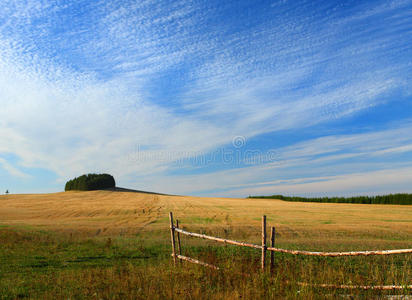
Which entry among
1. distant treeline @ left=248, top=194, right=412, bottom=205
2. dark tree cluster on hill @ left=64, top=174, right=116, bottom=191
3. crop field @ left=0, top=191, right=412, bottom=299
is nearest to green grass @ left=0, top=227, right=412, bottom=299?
crop field @ left=0, top=191, right=412, bottom=299

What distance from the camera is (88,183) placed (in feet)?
233

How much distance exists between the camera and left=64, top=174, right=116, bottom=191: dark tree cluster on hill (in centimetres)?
7081

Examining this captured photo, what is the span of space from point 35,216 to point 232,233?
79.2 feet

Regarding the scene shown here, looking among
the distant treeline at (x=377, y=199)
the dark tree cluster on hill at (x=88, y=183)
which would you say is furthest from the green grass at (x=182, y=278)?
the dark tree cluster on hill at (x=88, y=183)

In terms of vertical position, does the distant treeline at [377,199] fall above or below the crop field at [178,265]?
above

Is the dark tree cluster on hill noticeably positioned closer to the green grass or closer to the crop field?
the crop field

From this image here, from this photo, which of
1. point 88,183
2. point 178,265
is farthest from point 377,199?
point 88,183

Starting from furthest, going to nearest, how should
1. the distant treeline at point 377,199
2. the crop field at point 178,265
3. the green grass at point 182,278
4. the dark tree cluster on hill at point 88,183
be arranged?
the dark tree cluster on hill at point 88,183 < the distant treeline at point 377,199 < the crop field at point 178,265 < the green grass at point 182,278

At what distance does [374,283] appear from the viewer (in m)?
7.86

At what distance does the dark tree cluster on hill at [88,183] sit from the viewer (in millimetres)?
70812

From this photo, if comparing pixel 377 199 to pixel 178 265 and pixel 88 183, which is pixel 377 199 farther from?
pixel 88 183

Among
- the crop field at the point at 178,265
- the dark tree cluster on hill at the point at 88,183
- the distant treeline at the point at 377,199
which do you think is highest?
the dark tree cluster on hill at the point at 88,183

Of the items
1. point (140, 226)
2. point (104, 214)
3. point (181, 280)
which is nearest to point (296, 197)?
point (104, 214)

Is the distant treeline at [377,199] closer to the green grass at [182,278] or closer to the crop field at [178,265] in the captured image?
the crop field at [178,265]
